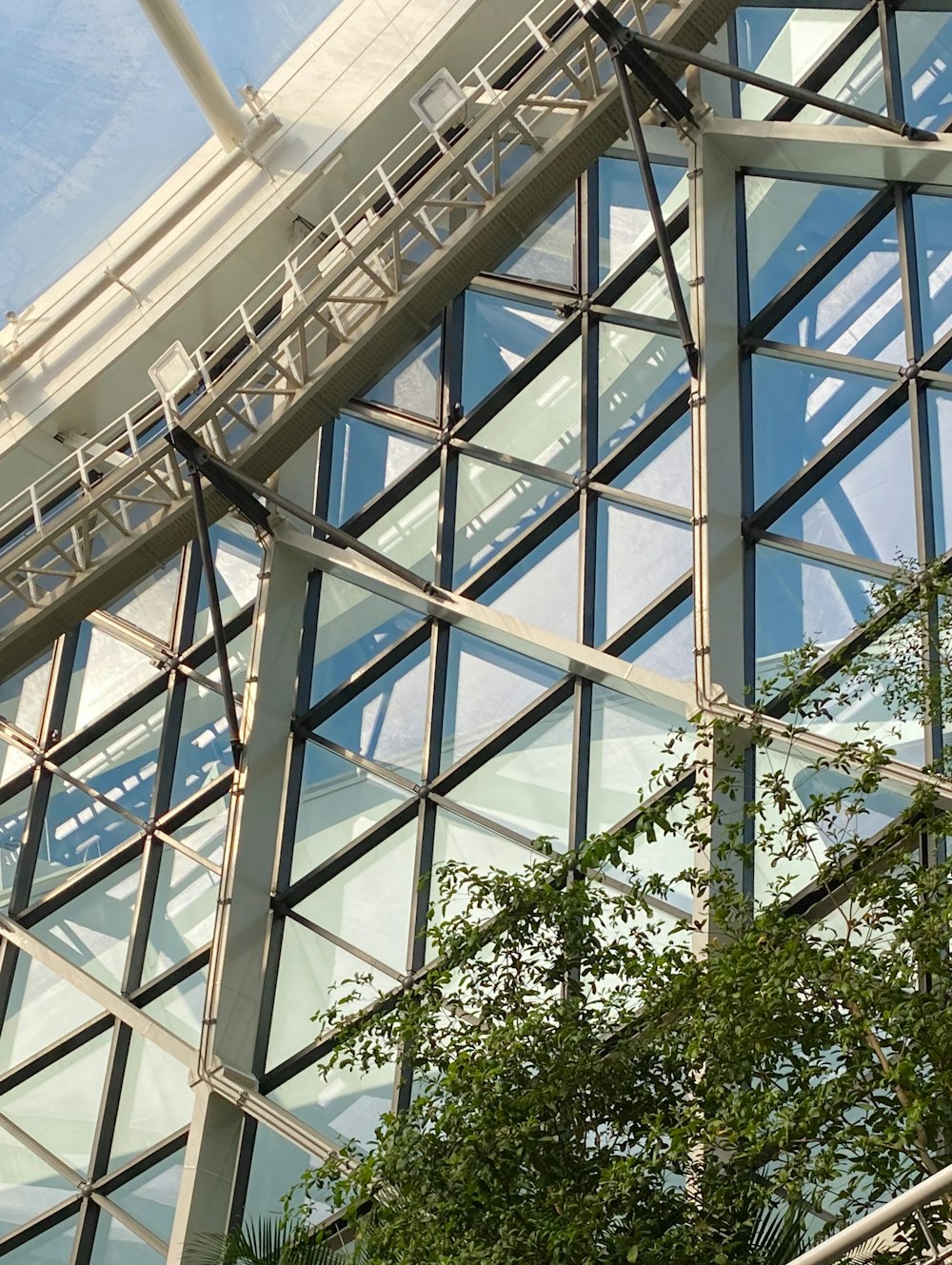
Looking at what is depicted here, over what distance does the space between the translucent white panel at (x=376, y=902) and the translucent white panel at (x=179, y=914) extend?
4.89 feet

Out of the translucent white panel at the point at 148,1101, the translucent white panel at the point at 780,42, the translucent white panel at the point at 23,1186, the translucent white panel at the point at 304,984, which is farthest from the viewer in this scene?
the translucent white panel at the point at 23,1186

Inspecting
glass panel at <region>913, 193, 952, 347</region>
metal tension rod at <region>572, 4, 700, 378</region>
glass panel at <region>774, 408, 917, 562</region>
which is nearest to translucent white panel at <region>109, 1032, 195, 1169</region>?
glass panel at <region>774, 408, 917, 562</region>

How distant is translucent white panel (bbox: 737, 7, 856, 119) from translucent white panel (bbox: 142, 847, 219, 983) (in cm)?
1213

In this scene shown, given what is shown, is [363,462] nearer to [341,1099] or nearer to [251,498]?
[251,498]

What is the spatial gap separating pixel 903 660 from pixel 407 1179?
5.56 meters

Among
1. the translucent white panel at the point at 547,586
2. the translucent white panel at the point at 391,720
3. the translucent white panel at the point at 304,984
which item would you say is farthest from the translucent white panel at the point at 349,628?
the translucent white panel at the point at 304,984

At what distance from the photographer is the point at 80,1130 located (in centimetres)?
1991

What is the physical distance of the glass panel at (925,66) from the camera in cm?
1739

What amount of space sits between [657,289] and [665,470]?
253 cm

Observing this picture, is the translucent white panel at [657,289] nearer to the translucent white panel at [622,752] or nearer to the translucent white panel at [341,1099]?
the translucent white panel at [622,752]

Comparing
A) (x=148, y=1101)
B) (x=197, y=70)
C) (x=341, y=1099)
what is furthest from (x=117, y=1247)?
(x=197, y=70)

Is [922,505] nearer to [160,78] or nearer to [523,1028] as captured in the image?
[523,1028]

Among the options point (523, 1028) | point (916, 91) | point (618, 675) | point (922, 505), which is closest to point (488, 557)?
point (618, 675)

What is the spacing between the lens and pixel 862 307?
690 inches
